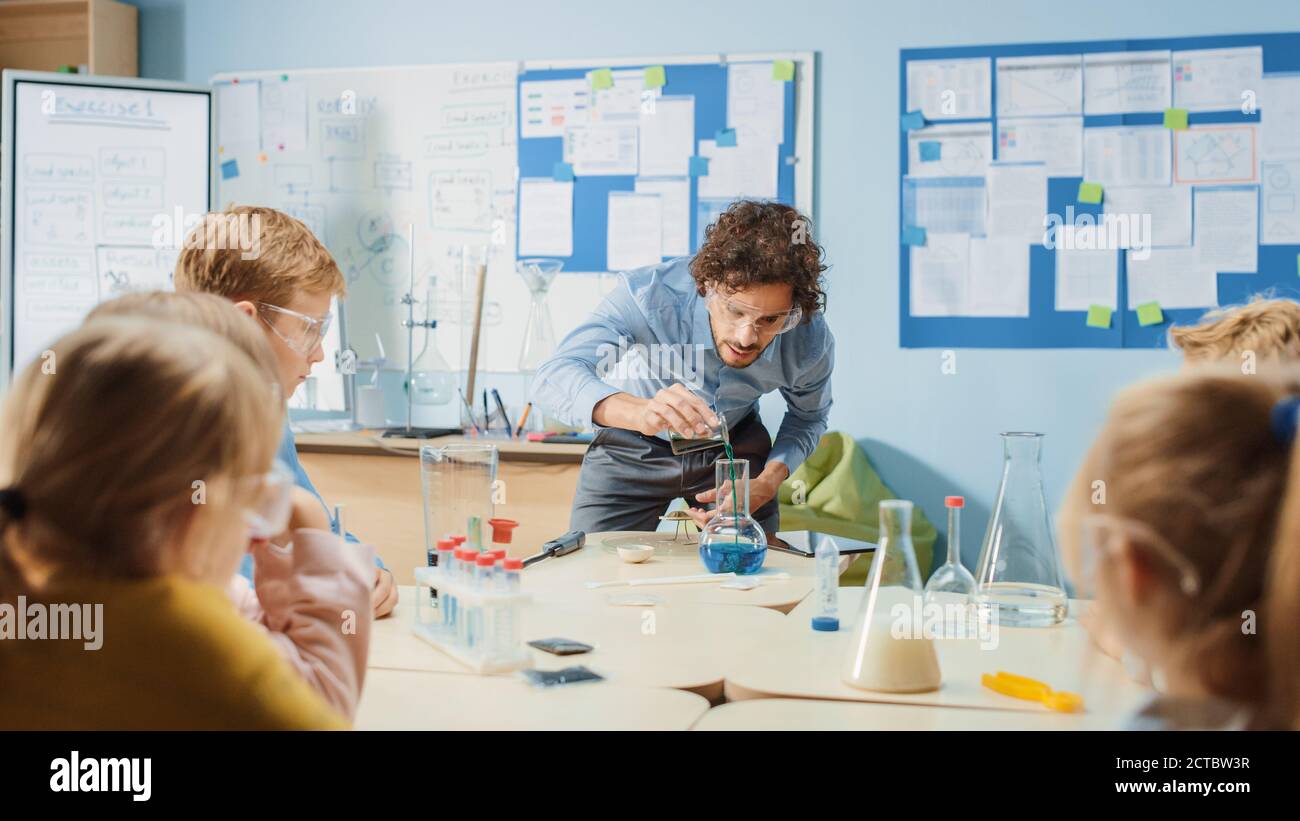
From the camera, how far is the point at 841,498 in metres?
3.75

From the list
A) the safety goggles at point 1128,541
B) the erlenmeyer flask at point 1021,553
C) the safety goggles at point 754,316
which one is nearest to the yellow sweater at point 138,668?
the safety goggles at point 1128,541

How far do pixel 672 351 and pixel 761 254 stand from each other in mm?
356

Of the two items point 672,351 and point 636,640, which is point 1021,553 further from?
point 672,351

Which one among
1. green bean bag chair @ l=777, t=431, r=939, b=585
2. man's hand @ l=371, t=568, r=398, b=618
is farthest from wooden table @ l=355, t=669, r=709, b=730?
green bean bag chair @ l=777, t=431, r=939, b=585

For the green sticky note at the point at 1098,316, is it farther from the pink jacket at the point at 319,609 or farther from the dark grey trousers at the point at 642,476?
the pink jacket at the point at 319,609

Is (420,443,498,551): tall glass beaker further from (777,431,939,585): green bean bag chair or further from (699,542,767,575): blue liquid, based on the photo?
(777,431,939,585): green bean bag chair

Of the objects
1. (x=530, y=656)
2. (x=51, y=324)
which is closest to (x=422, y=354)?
(x=51, y=324)

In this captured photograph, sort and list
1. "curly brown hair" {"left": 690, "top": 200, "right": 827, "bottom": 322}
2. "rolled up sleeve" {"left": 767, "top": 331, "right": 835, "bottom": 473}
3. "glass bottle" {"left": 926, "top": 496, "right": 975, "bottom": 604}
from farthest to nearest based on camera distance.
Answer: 1. "rolled up sleeve" {"left": 767, "top": 331, "right": 835, "bottom": 473}
2. "curly brown hair" {"left": 690, "top": 200, "right": 827, "bottom": 322}
3. "glass bottle" {"left": 926, "top": 496, "right": 975, "bottom": 604}

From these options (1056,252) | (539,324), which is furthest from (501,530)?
(1056,252)

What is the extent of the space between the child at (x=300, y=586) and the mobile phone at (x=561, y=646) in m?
0.34

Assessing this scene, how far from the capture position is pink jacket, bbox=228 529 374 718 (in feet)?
3.98

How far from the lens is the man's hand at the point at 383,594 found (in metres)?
1.78

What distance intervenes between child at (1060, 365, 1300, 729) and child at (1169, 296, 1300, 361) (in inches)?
38.1
